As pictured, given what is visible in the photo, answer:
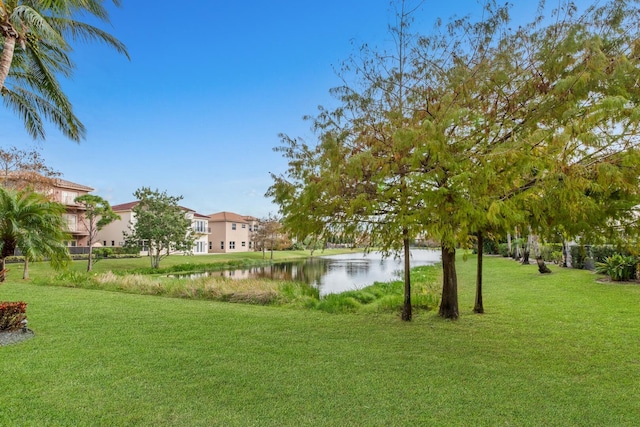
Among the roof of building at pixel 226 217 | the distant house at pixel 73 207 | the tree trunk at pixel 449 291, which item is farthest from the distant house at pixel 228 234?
the tree trunk at pixel 449 291

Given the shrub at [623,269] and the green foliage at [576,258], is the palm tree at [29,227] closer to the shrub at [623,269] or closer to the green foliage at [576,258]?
the shrub at [623,269]

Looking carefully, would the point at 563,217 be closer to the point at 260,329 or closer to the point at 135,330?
the point at 260,329

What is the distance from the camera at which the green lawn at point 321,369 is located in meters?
3.82

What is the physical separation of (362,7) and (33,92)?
1004 cm

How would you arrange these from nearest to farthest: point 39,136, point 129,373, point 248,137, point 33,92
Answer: point 129,373 < point 33,92 < point 39,136 < point 248,137

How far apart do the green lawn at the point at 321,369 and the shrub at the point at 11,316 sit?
0.52 m

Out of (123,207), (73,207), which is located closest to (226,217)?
(123,207)

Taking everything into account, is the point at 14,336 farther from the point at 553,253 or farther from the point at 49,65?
the point at 553,253

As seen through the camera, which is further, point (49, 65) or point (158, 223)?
A: point (158, 223)

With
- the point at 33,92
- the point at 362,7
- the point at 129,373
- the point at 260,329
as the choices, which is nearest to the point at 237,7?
the point at 362,7

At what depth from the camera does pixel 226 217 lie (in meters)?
55.6

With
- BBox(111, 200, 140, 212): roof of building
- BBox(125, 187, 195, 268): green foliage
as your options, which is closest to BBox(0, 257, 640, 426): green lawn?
BBox(125, 187, 195, 268): green foliage

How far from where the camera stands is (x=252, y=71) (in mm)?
13727

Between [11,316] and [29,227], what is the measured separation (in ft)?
10.9
